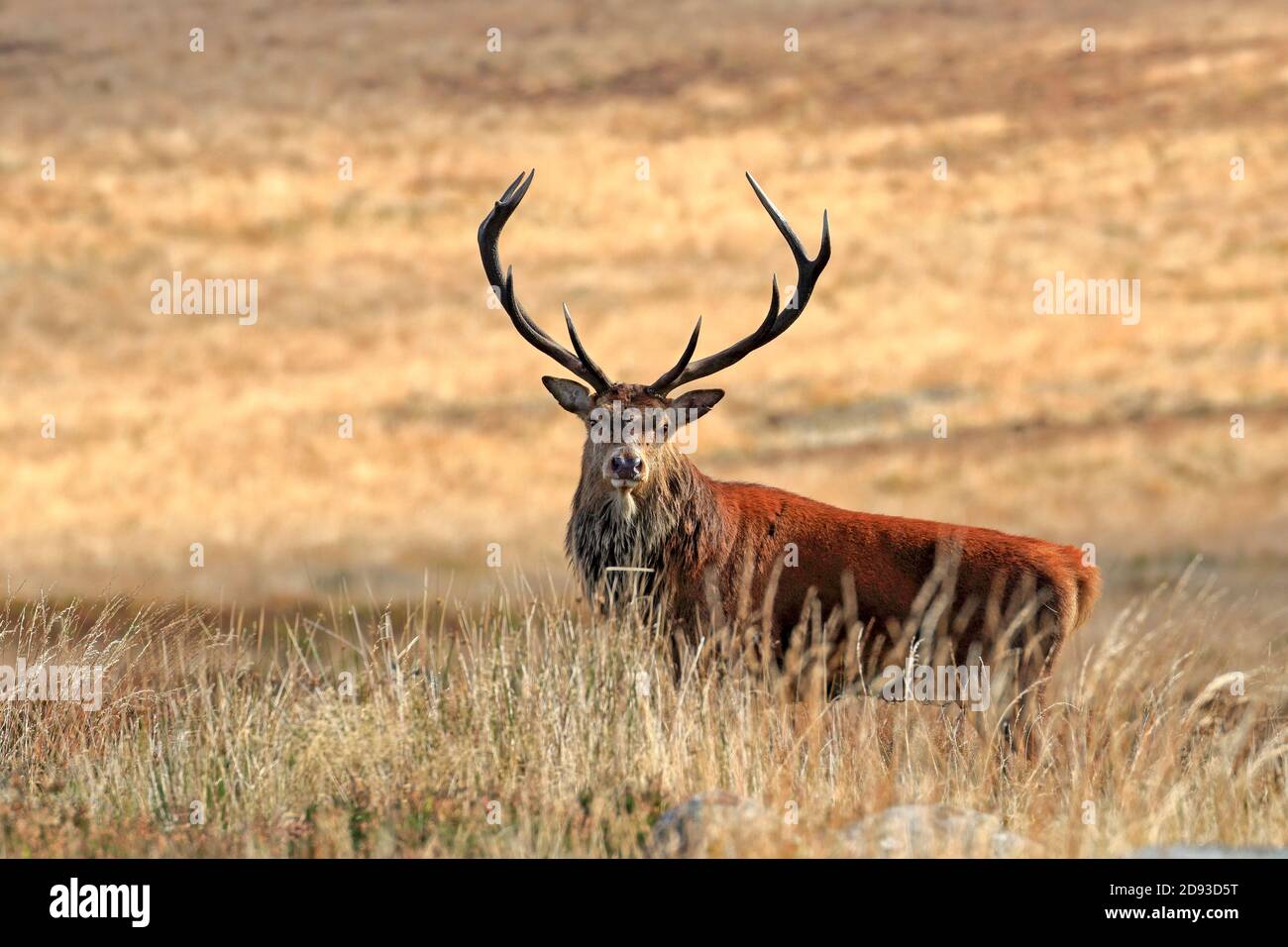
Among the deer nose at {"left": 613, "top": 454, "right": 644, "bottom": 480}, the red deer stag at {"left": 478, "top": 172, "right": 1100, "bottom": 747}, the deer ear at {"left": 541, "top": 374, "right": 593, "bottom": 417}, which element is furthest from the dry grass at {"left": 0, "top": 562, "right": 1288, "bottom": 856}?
the deer ear at {"left": 541, "top": 374, "right": 593, "bottom": 417}

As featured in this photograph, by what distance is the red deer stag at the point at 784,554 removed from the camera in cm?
1004

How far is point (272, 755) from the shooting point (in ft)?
26.9

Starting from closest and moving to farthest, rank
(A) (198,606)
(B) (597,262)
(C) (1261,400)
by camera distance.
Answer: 1. (A) (198,606)
2. (C) (1261,400)
3. (B) (597,262)

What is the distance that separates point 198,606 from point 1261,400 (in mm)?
34224

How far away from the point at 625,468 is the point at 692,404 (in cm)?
92

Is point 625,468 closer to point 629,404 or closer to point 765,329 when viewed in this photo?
point 629,404

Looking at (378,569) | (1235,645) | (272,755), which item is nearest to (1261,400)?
(378,569)

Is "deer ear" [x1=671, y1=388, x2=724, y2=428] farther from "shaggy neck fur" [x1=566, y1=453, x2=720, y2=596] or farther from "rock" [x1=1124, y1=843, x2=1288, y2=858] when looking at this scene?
"rock" [x1=1124, y1=843, x2=1288, y2=858]

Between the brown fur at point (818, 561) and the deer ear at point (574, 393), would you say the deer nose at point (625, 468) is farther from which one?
the deer ear at point (574, 393)

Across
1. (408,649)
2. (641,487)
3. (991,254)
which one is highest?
(991,254)

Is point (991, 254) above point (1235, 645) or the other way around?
above

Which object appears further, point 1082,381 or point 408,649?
point 1082,381
